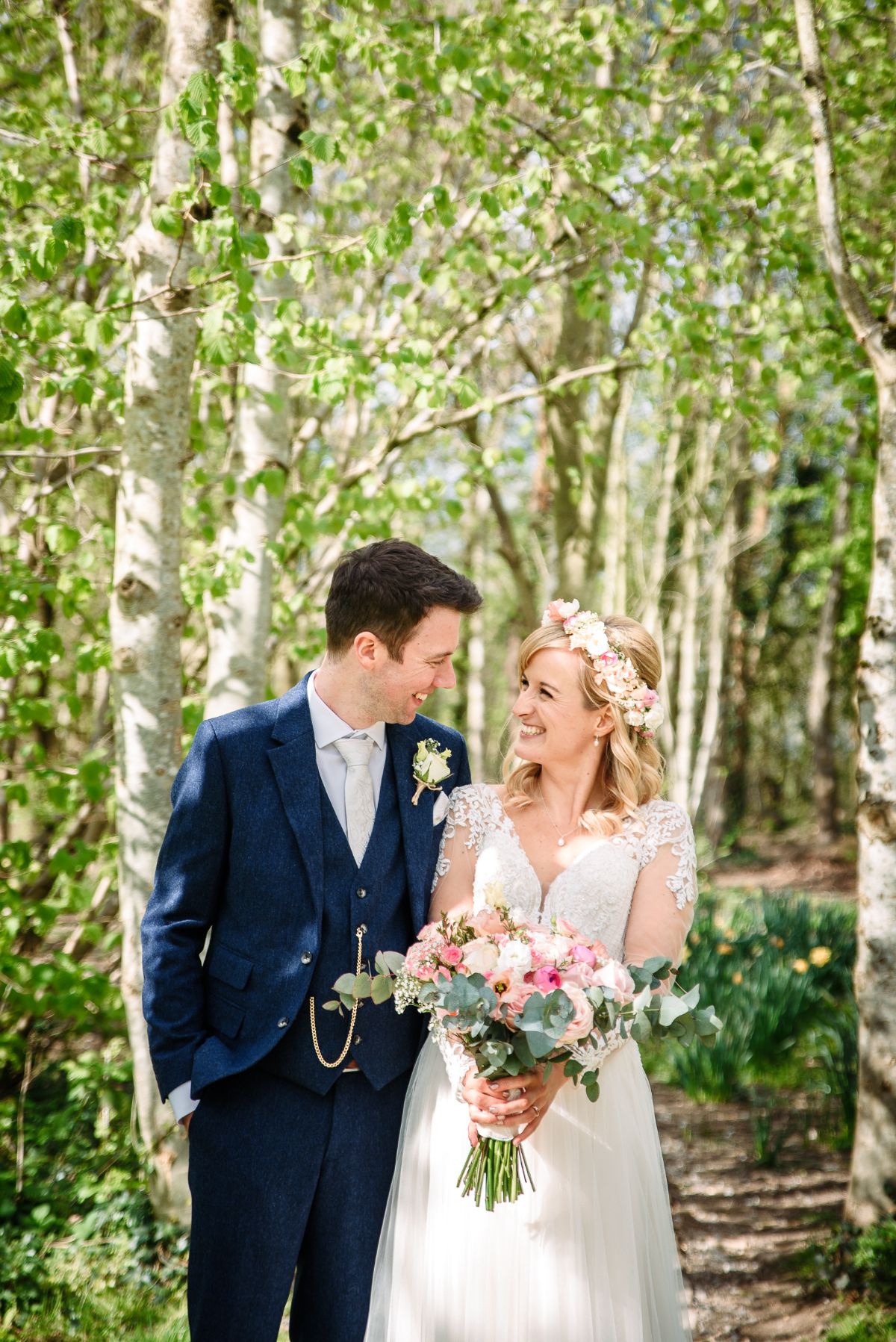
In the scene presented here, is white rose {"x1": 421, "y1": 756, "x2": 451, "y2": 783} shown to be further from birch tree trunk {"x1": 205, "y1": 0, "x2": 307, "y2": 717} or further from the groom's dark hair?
birch tree trunk {"x1": 205, "y1": 0, "x2": 307, "y2": 717}

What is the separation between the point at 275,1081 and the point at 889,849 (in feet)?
6.95

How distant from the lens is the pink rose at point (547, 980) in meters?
1.93

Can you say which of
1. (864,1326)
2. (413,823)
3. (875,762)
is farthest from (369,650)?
(864,1326)

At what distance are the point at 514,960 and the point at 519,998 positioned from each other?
7cm

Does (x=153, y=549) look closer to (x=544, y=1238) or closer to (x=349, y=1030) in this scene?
(x=349, y=1030)

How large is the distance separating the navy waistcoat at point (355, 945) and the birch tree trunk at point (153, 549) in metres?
1.21

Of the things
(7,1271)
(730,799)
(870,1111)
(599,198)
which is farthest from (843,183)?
(730,799)

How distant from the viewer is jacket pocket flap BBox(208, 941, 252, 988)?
222 cm

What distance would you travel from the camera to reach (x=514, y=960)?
6.36ft

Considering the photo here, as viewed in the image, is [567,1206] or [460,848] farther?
[460,848]

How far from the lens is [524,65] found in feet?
15.0

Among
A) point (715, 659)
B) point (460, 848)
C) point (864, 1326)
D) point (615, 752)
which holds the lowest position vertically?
point (864, 1326)

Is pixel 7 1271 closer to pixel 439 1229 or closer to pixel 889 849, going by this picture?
pixel 439 1229

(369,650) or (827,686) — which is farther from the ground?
(827,686)
